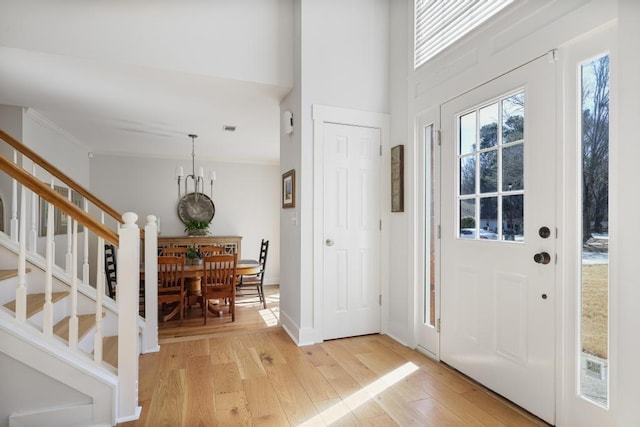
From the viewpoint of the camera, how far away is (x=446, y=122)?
2.49 meters

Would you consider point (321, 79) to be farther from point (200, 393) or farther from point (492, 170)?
point (200, 393)

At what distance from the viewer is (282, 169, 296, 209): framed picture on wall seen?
3104 millimetres

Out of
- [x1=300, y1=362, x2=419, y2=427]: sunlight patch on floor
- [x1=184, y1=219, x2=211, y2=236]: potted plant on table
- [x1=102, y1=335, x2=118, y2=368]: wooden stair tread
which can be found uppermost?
[x1=184, y1=219, x2=211, y2=236]: potted plant on table

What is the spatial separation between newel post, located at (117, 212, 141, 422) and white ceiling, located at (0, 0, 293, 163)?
5.60 ft

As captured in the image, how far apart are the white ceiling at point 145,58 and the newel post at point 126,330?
5.60 feet

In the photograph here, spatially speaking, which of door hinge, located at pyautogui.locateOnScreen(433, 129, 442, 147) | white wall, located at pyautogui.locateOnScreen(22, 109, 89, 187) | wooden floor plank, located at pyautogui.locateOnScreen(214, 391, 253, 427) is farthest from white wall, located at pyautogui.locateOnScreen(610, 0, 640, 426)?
white wall, located at pyautogui.locateOnScreen(22, 109, 89, 187)

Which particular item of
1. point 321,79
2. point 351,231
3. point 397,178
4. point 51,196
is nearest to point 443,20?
point 321,79

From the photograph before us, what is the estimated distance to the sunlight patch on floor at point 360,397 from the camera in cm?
183

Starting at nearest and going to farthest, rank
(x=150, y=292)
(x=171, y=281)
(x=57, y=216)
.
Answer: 1. (x=150, y=292)
2. (x=171, y=281)
3. (x=57, y=216)

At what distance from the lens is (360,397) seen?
2.06 meters

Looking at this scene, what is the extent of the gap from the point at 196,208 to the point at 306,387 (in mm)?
4674

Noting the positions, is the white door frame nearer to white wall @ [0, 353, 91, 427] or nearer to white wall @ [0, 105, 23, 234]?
white wall @ [0, 353, 91, 427]

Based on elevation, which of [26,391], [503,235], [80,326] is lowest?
[26,391]

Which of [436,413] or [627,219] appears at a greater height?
[627,219]
